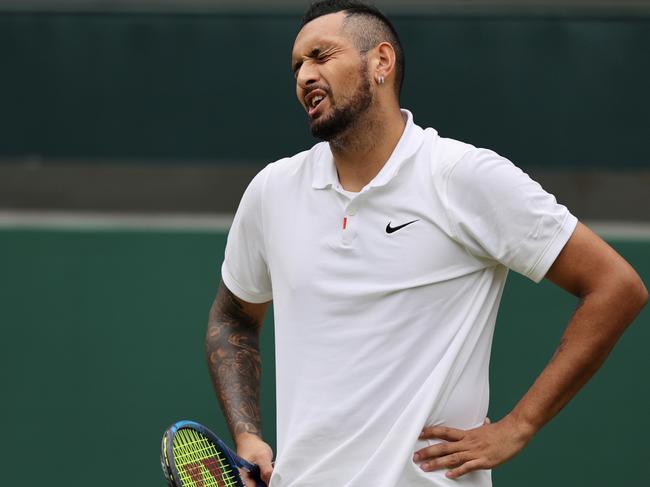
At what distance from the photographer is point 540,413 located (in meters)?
2.67

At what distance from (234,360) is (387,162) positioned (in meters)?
0.75

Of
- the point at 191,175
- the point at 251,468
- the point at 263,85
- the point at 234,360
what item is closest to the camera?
the point at 251,468

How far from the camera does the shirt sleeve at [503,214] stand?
2.54m

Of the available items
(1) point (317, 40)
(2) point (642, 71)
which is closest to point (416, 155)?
(1) point (317, 40)

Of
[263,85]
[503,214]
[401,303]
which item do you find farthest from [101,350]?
[503,214]

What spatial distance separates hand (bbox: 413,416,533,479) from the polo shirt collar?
1.79ft

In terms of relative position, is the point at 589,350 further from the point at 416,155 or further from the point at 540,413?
the point at 416,155

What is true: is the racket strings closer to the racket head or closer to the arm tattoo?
the racket head

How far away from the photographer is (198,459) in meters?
2.81

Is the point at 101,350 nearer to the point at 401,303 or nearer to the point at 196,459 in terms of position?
the point at 196,459

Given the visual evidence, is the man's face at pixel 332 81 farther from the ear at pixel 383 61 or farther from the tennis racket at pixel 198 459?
the tennis racket at pixel 198 459

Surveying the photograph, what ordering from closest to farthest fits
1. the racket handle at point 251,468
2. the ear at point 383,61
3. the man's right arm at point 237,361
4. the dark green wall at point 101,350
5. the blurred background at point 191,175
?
1. the ear at point 383,61
2. the racket handle at point 251,468
3. the man's right arm at point 237,361
4. the blurred background at point 191,175
5. the dark green wall at point 101,350

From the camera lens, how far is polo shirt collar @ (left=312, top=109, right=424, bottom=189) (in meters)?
2.65

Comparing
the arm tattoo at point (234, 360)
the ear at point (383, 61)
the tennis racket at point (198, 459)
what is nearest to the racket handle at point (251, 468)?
the tennis racket at point (198, 459)
